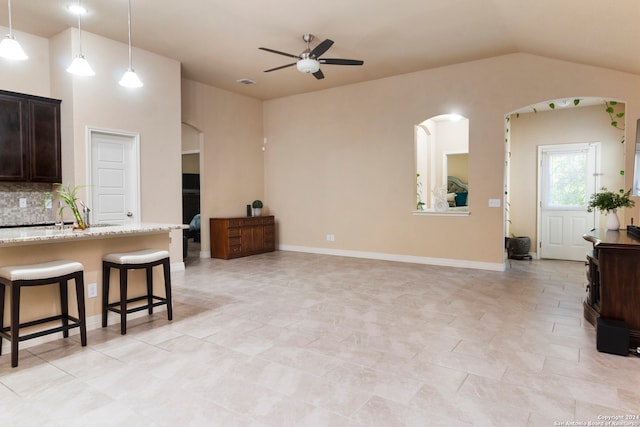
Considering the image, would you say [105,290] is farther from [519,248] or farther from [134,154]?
[519,248]

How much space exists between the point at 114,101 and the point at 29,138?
3.71 ft

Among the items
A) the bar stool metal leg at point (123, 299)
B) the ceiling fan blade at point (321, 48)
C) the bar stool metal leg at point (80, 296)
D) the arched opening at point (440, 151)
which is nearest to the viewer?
the bar stool metal leg at point (80, 296)

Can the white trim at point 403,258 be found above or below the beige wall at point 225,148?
below

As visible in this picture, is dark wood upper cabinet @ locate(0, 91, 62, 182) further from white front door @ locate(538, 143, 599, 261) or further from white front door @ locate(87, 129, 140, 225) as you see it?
white front door @ locate(538, 143, 599, 261)

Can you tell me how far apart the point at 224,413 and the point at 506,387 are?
5.63 ft

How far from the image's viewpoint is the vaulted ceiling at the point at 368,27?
4.03 metres

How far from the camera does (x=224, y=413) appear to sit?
2113 millimetres

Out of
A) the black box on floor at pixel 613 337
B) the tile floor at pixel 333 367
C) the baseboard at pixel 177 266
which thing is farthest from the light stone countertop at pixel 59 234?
the black box on floor at pixel 613 337

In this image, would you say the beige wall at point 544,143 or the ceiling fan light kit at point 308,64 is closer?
the ceiling fan light kit at point 308,64

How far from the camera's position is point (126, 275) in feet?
11.0

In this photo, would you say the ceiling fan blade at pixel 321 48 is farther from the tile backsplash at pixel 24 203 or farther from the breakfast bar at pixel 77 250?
the tile backsplash at pixel 24 203

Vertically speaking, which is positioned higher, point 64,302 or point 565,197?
point 565,197

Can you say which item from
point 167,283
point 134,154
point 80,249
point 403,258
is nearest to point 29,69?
point 134,154

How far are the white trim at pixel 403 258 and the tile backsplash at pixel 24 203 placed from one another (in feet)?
14.6
